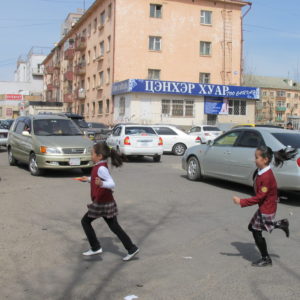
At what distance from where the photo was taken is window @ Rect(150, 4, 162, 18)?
38562mm

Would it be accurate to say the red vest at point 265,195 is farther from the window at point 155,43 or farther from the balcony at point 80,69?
the balcony at point 80,69

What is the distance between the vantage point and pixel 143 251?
5391 millimetres

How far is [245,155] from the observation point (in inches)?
380

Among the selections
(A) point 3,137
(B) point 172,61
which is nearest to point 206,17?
(B) point 172,61

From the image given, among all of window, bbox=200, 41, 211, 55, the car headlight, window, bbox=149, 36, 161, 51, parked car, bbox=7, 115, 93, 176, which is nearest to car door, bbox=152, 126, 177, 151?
parked car, bbox=7, 115, 93, 176

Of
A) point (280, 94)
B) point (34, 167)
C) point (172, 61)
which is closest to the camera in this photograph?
point (34, 167)

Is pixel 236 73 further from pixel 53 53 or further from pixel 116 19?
pixel 53 53

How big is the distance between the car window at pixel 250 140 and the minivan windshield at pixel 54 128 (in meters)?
5.42

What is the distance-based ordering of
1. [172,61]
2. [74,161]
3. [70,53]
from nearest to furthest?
[74,161] → [172,61] → [70,53]

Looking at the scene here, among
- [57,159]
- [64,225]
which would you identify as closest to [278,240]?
[64,225]

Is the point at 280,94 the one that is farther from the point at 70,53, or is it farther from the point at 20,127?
the point at 20,127

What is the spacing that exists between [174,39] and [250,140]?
3096 cm

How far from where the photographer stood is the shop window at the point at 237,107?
126 feet

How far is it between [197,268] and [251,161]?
5.09m
